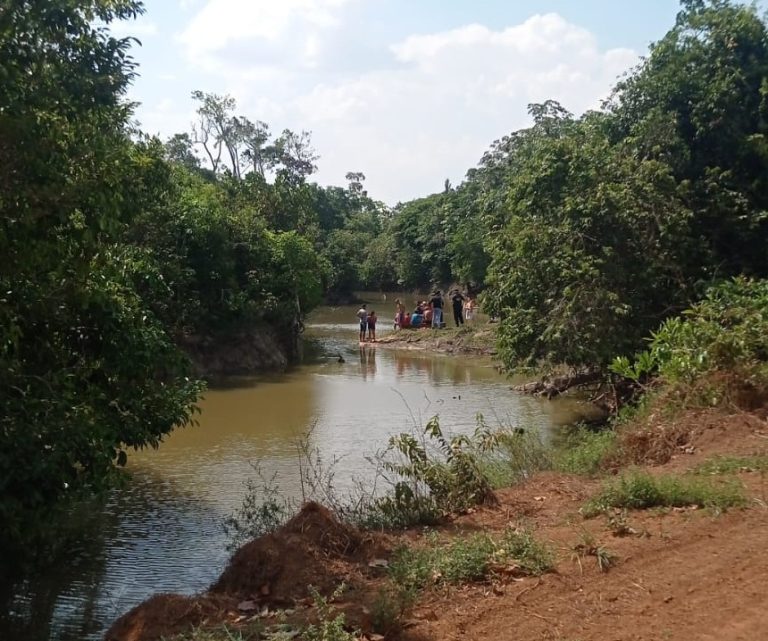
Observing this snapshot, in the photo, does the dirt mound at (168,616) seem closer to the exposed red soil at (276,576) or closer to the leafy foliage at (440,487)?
the exposed red soil at (276,576)

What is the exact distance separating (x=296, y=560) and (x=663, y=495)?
3215 millimetres

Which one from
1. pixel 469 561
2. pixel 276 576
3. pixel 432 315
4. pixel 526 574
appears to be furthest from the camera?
pixel 432 315

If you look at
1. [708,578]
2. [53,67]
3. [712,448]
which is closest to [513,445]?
[712,448]

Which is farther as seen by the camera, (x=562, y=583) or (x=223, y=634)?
(x=562, y=583)

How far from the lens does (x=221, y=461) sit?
40.8 feet

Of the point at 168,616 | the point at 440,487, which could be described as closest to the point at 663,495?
the point at 440,487

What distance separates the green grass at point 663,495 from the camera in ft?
22.5

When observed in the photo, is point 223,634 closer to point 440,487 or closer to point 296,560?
point 296,560

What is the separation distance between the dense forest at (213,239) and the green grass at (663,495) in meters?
4.36

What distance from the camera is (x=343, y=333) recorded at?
3312 centimetres

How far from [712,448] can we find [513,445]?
84.5 inches

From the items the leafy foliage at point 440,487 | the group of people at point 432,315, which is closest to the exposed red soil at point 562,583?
the leafy foliage at point 440,487

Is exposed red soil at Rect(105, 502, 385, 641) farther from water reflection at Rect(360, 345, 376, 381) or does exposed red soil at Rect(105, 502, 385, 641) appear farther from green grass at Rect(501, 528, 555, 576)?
water reflection at Rect(360, 345, 376, 381)

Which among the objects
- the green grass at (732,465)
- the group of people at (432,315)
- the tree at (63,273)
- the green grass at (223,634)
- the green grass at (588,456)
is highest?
the tree at (63,273)
